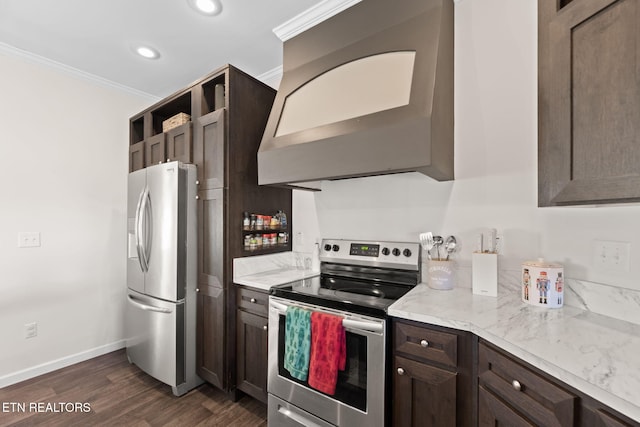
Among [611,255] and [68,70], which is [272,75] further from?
[611,255]

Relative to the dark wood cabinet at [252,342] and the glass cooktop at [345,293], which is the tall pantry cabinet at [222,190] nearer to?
the dark wood cabinet at [252,342]

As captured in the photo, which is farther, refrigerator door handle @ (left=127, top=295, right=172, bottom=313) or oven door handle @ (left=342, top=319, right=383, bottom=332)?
refrigerator door handle @ (left=127, top=295, right=172, bottom=313)

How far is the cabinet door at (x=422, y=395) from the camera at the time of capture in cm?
114

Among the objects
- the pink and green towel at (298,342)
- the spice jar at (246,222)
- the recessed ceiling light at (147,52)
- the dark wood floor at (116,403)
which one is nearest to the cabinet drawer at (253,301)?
the pink and green towel at (298,342)

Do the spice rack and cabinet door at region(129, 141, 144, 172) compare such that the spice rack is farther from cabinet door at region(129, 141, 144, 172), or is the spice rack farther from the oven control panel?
cabinet door at region(129, 141, 144, 172)

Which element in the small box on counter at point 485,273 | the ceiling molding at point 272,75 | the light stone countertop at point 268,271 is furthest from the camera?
the ceiling molding at point 272,75

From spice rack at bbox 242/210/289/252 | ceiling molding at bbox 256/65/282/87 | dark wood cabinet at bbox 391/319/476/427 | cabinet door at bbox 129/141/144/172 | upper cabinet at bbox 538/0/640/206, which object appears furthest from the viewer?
cabinet door at bbox 129/141/144/172

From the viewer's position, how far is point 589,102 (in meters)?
0.97

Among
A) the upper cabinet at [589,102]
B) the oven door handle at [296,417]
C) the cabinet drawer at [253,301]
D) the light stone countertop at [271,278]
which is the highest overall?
the upper cabinet at [589,102]

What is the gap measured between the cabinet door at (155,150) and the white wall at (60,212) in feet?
1.60

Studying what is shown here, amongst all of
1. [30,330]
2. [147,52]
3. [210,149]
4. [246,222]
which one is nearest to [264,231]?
[246,222]

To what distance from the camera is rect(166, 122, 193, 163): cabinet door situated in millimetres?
2244

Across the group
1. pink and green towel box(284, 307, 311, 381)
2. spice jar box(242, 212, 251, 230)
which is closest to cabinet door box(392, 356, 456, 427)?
pink and green towel box(284, 307, 311, 381)

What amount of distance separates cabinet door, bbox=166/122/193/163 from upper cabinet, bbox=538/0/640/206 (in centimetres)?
220
